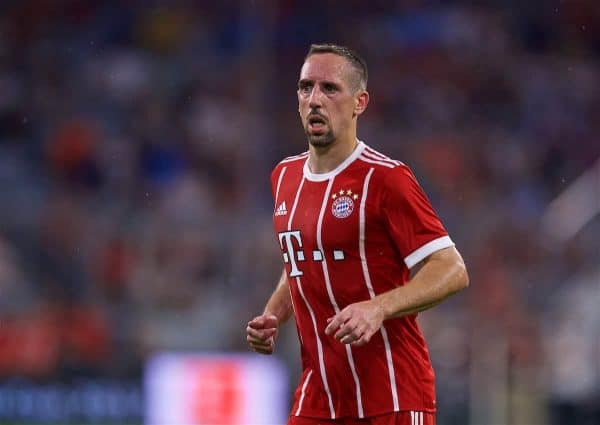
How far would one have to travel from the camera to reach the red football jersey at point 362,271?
14.8ft

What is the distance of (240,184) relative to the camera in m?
11.3

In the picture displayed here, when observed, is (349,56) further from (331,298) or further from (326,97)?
(331,298)

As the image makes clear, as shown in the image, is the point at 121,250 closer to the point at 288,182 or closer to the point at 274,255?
the point at 274,255

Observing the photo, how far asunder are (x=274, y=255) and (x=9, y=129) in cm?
341

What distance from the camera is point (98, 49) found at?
1350 cm

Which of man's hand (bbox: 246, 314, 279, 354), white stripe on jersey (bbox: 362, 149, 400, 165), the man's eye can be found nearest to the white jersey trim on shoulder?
white stripe on jersey (bbox: 362, 149, 400, 165)

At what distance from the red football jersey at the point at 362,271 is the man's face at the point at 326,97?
139 mm

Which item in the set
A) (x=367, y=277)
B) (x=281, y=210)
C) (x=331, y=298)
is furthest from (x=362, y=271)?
(x=281, y=210)

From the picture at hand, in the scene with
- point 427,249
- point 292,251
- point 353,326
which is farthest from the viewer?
point 292,251

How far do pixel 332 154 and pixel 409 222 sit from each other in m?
0.50

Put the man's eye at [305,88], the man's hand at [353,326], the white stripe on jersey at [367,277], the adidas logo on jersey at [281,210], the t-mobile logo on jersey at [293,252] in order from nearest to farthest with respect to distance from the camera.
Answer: the man's hand at [353,326] < the white stripe on jersey at [367,277] < the t-mobile logo on jersey at [293,252] < the man's eye at [305,88] < the adidas logo on jersey at [281,210]

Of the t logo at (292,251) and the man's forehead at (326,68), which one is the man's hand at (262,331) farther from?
the man's forehead at (326,68)

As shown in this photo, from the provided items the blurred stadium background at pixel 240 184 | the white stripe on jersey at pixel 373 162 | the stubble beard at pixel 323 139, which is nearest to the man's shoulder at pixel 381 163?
the white stripe on jersey at pixel 373 162

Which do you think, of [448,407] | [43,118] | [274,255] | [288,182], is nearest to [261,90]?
[274,255]
